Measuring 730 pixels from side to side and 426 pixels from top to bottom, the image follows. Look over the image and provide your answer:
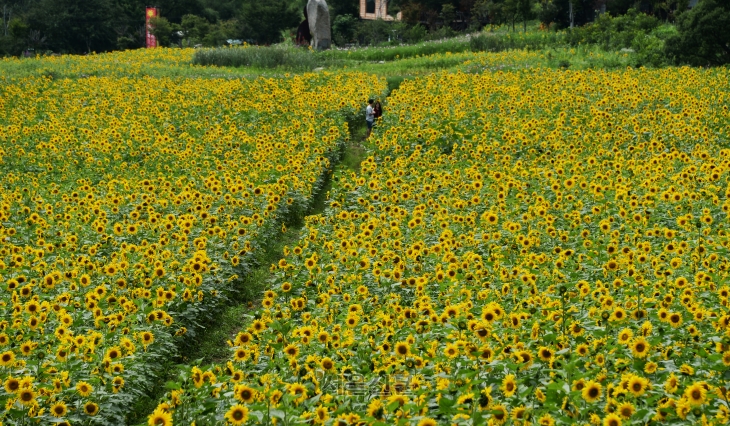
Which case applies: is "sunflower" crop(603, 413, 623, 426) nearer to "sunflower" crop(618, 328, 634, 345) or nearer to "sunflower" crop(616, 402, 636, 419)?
"sunflower" crop(616, 402, 636, 419)

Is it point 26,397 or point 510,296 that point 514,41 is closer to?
point 510,296

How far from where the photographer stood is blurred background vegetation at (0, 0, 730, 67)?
78.5ft

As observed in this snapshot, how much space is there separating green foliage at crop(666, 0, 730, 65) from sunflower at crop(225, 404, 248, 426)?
830 inches

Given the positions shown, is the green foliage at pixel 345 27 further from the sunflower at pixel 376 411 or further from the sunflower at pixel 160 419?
the sunflower at pixel 376 411

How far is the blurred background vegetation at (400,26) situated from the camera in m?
23.9

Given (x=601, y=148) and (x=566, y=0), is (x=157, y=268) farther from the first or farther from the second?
(x=566, y=0)

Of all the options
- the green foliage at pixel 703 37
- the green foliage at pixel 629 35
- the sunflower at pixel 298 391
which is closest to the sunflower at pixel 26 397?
the sunflower at pixel 298 391

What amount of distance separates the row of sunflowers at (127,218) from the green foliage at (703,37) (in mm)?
9334

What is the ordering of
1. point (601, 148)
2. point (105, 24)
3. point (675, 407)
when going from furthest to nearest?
point (105, 24) < point (601, 148) < point (675, 407)

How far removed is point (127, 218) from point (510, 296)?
588cm

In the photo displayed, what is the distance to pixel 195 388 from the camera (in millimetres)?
5270

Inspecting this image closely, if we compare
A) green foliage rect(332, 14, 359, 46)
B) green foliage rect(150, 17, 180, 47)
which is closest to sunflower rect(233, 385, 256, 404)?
green foliage rect(332, 14, 359, 46)

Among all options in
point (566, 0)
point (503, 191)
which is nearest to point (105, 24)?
point (566, 0)

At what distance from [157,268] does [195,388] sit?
115 inches
